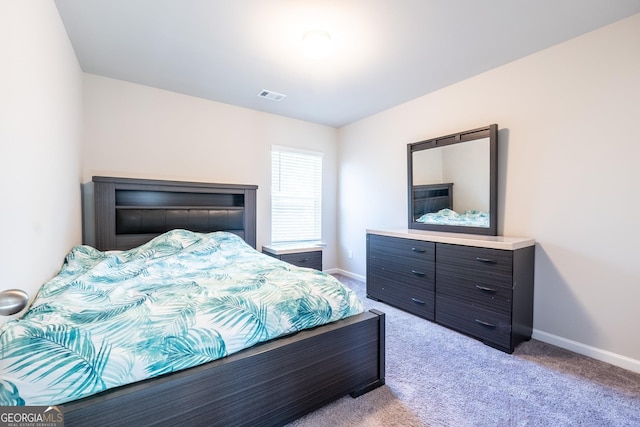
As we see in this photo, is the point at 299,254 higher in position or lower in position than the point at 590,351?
higher

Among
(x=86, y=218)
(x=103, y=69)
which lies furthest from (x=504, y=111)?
(x=86, y=218)

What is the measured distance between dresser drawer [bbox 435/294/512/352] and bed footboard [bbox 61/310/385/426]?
42.7 inches

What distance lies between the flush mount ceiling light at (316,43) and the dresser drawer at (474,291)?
6.90ft

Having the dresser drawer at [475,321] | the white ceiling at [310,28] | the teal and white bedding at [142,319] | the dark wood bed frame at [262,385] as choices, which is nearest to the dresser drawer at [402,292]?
the dresser drawer at [475,321]

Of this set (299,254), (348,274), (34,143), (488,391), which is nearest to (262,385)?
(488,391)

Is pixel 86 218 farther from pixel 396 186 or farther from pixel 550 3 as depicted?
pixel 550 3

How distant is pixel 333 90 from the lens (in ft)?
10.1

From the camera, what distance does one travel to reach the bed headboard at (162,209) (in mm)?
2664

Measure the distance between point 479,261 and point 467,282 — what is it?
0.22 m

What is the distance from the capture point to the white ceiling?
1.83 meters

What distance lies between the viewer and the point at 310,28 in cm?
202

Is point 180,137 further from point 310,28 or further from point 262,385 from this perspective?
point 262,385

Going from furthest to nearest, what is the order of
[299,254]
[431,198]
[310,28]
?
1. [299,254]
2. [431,198]
3. [310,28]

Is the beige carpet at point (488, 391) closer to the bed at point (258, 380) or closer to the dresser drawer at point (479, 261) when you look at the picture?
the bed at point (258, 380)
